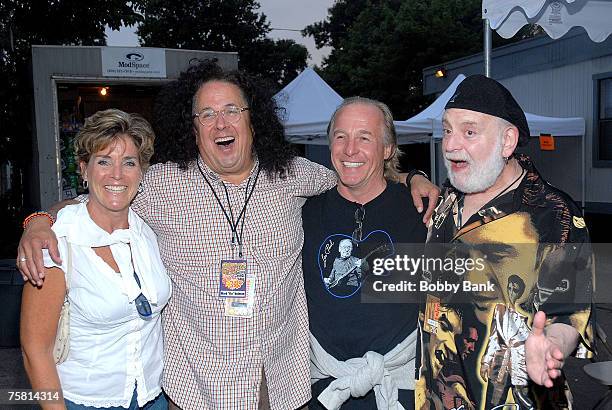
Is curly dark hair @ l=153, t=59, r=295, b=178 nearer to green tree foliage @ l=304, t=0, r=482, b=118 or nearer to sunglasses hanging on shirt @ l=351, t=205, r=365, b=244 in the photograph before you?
sunglasses hanging on shirt @ l=351, t=205, r=365, b=244

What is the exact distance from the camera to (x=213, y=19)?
3516 centimetres

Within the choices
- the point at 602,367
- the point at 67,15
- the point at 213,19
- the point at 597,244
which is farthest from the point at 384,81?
the point at 602,367

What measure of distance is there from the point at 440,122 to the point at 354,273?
7.00m

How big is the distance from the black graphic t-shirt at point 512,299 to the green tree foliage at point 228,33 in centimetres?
3311

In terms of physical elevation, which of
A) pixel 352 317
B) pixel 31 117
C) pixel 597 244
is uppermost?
pixel 31 117

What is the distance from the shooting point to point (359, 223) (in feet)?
8.71

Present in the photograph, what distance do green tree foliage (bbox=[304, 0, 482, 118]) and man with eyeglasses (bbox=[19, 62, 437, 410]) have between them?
27.0 m

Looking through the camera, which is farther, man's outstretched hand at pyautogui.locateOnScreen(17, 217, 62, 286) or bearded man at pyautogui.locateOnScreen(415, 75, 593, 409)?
man's outstretched hand at pyautogui.locateOnScreen(17, 217, 62, 286)

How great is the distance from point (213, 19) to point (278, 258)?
3510cm

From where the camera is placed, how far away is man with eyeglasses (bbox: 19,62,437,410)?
2367 mm

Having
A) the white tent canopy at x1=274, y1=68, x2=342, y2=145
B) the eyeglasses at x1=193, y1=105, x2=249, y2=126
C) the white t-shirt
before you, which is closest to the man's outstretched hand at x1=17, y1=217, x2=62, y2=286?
the white t-shirt

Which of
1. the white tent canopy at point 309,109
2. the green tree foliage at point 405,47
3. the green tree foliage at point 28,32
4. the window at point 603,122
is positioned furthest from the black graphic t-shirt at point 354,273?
the green tree foliage at point 405,47

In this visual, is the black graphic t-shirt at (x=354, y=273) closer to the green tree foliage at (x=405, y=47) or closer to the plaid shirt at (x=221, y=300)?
the plaid shirt at (x=221, y=300)

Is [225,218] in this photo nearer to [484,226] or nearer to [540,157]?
[484,226]
